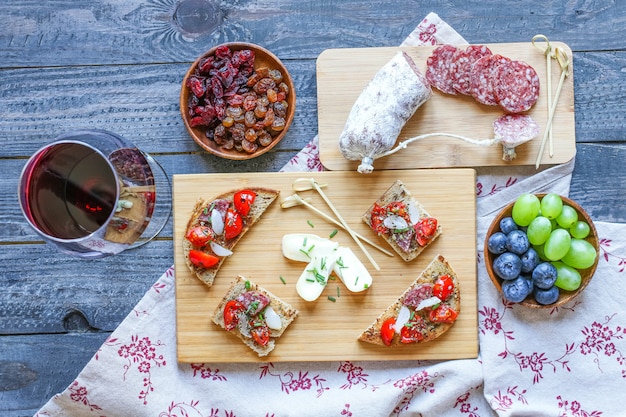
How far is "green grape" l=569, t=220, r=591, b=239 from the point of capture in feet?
6.42

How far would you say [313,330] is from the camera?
2.09 m

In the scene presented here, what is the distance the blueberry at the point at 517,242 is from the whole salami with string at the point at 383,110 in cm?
45

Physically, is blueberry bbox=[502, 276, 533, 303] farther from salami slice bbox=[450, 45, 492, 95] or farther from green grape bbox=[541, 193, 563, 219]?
salami slice bbox=[450, 45, 492, 95]

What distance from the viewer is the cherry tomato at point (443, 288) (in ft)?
6.61

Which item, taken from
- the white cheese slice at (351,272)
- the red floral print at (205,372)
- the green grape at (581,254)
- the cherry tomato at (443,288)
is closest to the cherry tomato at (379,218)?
the white cheese slice at (351,272)

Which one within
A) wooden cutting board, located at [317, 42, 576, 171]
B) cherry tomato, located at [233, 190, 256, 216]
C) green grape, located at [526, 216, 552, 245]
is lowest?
cherry tomato, located at [233, 190, 256, 216]

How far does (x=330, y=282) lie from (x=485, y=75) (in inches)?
31.5

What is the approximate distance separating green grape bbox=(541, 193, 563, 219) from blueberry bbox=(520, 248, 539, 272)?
12 cm

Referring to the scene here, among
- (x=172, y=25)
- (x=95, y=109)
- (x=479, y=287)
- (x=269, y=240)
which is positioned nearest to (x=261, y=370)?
(x=269, y=240)

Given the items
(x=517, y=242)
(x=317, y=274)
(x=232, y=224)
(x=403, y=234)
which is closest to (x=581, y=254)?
(x=517, y=242)

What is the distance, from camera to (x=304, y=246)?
→ 6.75 feet

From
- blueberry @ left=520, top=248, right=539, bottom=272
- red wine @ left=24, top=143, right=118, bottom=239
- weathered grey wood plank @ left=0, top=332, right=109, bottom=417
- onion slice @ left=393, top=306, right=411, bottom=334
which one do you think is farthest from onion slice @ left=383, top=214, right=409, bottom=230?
weathered grey wood plank @ left=0, top=332, right=109, bottom=417

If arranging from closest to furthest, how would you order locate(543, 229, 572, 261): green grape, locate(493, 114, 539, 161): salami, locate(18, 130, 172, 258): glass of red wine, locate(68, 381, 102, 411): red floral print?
locate(18, 130, 172, 258): glass of red wine < locate(543, 229, 572, 261): green grape < locate(493, 114, 539, 161): salami < locate(68, 381, 102, 411): red floral print

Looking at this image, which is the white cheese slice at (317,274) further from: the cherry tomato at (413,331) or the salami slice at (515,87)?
the salami slice at (515,87)
